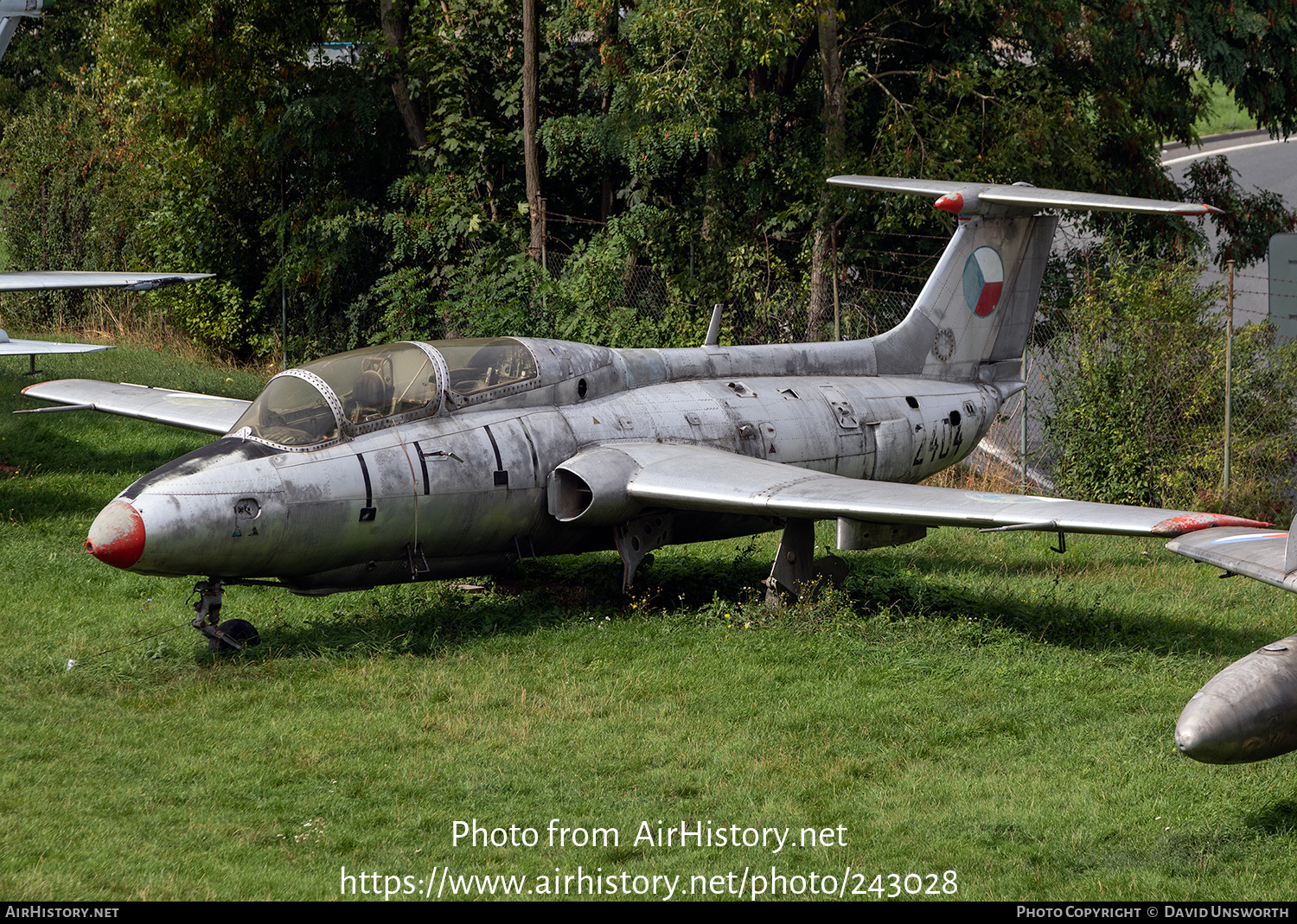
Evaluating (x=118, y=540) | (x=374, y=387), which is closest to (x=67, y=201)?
(x=374, y=387)

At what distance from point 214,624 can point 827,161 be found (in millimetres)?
13034

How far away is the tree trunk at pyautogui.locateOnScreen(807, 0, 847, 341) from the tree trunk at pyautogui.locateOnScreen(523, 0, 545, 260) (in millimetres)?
5130

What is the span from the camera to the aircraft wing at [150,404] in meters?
12.5

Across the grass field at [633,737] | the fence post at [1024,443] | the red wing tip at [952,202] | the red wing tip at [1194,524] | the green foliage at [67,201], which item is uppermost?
the green foliage at [67,201]

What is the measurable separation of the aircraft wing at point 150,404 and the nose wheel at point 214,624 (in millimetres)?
2912

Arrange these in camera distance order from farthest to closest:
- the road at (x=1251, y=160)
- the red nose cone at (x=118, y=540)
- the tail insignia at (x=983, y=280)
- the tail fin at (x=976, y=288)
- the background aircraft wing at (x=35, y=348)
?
the road at (x=1251, y=160) → the background aircraft wing at (x=35, y=348) → the tail insignia at (x=983, y=280) → the tail fin at (x=976, y=288) → the red nose cone at (x=118, y=540)

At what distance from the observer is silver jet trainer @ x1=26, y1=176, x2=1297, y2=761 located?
8.95 meters

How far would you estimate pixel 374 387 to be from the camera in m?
9.89

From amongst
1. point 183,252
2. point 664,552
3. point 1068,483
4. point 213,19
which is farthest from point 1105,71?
point 183,252

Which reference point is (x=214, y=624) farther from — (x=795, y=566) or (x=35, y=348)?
(x=35, y=348)

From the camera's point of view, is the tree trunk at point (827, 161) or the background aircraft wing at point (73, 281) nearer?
the background aircraft wing at point (73, 281)

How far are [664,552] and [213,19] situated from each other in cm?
1416

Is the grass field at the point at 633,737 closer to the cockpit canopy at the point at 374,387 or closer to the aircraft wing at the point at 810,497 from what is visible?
the aircraft wing at the point at 810,497

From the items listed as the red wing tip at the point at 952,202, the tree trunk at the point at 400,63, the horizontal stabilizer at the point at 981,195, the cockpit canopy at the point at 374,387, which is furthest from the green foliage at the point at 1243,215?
the cockpit canopy at the point at 374,387
